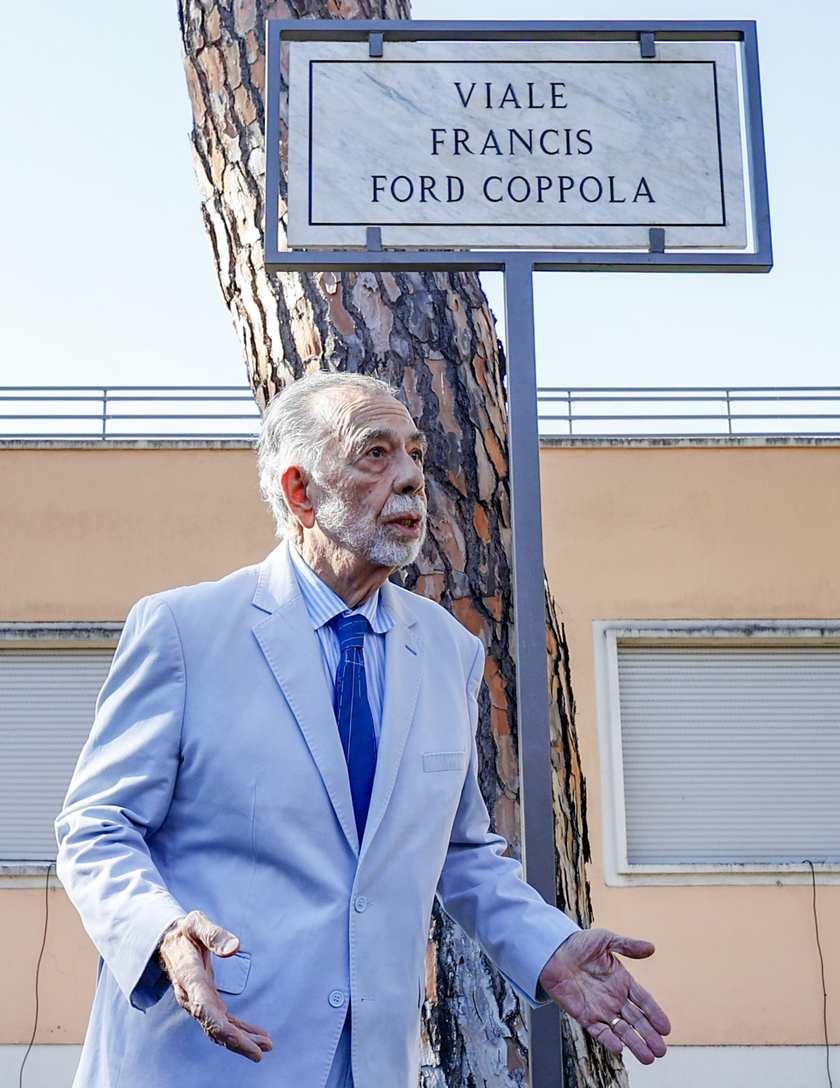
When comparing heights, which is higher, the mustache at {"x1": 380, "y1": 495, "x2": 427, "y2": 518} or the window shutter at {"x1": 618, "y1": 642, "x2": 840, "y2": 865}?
the mustache at {"x1": 380, "y1": 495, "x2": 427, "y2": 518}

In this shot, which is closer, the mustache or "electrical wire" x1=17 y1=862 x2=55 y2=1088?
the mustache

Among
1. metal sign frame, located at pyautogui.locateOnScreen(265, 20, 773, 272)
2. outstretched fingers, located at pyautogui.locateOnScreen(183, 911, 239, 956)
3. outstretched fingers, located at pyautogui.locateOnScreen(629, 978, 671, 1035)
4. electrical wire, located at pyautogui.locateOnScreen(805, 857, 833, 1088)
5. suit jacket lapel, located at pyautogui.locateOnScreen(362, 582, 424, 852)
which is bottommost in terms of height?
electrical wire, located at pyautogui.locateOnScreen(805, 857, 833, 1088)

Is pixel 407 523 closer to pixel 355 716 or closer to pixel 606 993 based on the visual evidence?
pixel 355 716

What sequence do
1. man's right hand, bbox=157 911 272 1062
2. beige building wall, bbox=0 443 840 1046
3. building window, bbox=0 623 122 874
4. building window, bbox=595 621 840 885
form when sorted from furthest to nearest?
beige building wall, bbox=0 443 840 1046 → building window, bbox=0 623 122 874 → building window, bbox=595 621 840 885 → man's right hand, bbox=157 911 272 1062

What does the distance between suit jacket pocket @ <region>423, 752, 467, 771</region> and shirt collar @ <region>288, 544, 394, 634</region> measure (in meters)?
0.24

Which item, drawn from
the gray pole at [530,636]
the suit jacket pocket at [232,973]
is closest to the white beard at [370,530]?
the gray pole at [530,636]

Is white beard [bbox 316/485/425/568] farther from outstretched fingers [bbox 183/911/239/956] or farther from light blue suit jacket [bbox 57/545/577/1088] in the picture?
outstretched fingers [bbox 183/911/239/956]

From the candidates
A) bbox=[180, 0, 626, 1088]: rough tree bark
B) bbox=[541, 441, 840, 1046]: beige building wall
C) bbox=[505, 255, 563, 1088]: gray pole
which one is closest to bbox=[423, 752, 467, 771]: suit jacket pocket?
bbox=[505, 255, 563, 1088]: gray pole

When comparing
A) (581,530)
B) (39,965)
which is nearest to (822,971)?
(581,530)

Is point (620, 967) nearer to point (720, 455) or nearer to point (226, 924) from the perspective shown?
point (226, 924)

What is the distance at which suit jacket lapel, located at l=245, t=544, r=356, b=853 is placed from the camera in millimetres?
1734

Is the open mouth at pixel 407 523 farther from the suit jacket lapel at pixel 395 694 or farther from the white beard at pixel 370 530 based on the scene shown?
the suit jacket lapel at pixel 395 694

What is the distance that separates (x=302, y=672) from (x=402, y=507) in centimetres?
37

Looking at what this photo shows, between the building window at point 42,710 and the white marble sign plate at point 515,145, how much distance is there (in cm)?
750
